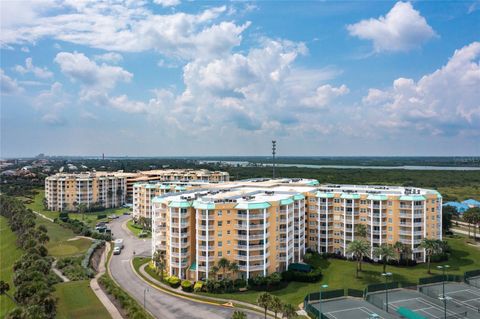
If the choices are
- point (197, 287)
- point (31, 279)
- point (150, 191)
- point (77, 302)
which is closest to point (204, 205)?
point (197, 287)

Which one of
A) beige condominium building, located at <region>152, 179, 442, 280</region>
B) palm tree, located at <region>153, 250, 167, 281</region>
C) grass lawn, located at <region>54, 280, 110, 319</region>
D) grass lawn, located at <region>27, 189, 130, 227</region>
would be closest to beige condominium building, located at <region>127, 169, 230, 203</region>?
grass lawn, located at <region>27, 189, 130, 227</region>

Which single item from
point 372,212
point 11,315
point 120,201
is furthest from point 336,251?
point 120,201

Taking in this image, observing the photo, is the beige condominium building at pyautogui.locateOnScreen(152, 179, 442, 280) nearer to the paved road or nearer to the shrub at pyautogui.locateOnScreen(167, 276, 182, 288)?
the shrub at pyautogui.locateOnScreen(167, 276, 182, 288)

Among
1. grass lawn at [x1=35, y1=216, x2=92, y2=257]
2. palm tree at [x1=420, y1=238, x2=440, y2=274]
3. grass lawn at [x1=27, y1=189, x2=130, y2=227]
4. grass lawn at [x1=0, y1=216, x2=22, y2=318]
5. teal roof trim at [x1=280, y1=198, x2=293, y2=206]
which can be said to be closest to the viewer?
grass lawn at [x1=0, y1=216, x2=22, y2=318]

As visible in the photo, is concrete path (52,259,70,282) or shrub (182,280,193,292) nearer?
shrub (182,280,193,292)

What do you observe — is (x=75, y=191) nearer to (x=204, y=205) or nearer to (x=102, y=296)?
(x=102, y=296)

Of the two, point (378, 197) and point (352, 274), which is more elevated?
point (378, 197)

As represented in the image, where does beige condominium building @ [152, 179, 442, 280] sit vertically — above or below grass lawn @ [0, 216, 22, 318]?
above
